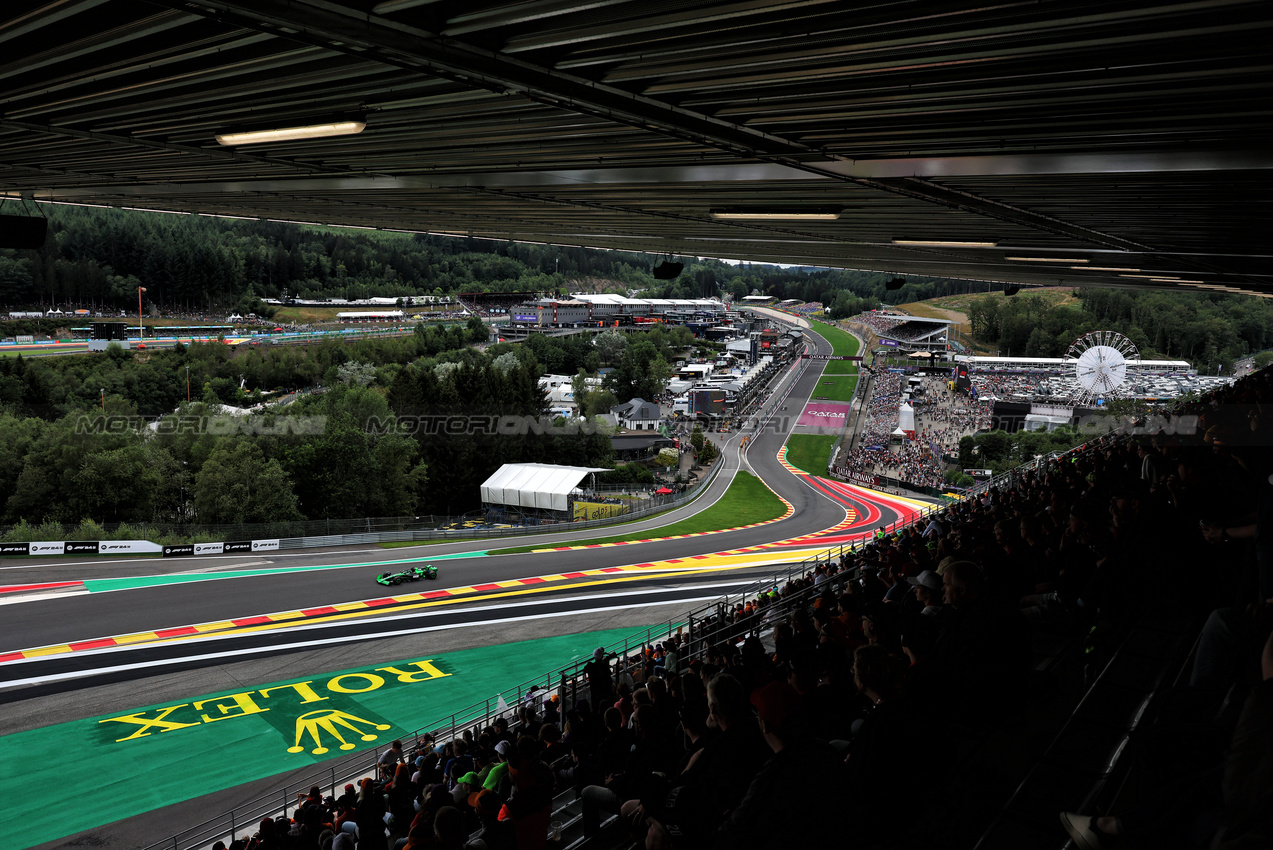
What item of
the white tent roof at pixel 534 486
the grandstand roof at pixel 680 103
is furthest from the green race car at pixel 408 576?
the grandstand roof at pixel 680 103

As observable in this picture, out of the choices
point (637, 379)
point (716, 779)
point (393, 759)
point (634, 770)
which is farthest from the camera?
point (637, 379)

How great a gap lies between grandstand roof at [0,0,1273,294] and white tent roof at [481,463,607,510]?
75.0ft

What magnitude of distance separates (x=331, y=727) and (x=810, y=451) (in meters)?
42.0

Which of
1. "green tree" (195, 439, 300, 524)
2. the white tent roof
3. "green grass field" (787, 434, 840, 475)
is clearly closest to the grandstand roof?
"green tree" (195, 439, 300, 524)

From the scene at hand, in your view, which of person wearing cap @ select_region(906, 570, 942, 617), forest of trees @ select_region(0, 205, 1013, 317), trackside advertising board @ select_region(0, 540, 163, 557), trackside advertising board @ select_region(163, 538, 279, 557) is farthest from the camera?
forest of trees @ select_region(0, 205, 1013, 317)

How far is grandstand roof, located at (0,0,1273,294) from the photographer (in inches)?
138

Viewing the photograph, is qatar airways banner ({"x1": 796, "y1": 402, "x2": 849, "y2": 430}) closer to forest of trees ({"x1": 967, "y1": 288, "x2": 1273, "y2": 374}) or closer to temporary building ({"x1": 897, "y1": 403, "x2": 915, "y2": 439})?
temporary building ({"x1": 897, "y1": 403, "x2": 915, "y2": 439})

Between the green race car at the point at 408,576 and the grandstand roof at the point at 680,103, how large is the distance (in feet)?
42.7

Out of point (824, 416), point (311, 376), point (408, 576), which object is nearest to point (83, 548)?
point (408, 576)

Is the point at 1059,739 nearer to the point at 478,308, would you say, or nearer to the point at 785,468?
the point at 785,468

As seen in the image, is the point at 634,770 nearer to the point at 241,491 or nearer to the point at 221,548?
the point at 221,548

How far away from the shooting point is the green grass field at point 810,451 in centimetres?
4719

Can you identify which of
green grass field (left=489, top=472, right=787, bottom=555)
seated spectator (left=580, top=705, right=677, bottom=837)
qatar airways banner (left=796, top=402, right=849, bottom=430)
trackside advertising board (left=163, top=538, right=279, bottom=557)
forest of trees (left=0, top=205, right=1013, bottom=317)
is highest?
forest of trees (left=0, top=205, right=1013, bottom=317)

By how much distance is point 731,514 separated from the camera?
34312 millimetres
